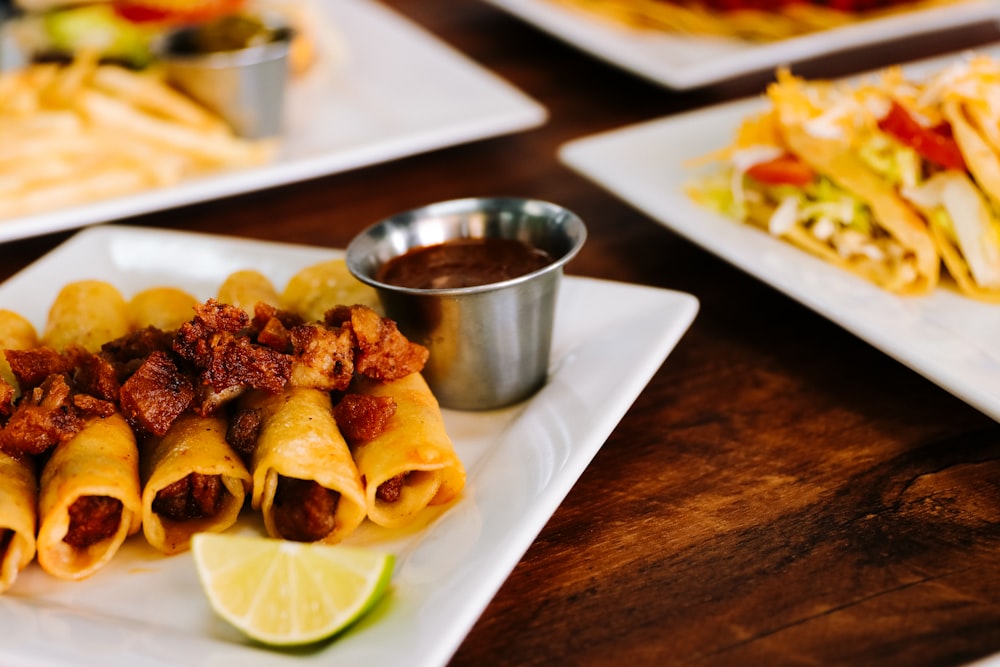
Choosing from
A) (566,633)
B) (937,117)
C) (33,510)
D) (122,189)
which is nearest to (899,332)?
(937,117)

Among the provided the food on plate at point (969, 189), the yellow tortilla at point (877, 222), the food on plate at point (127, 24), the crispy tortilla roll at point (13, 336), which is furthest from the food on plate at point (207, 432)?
the food on plate at point (127, 24)

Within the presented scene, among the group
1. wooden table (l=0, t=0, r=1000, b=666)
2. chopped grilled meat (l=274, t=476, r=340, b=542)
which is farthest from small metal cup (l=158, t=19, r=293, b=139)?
chopped grilled meat (l=274, t=476, r=340, b=542)

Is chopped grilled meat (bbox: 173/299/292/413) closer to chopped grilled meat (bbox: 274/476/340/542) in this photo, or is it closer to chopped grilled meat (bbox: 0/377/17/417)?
chopped grilled meat (bbox: 274/476/340/542)

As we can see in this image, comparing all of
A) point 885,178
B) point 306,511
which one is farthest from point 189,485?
point 885,178

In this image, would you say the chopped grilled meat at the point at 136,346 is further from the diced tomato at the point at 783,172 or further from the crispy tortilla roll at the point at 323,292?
the diced tomato at the point at 783,172

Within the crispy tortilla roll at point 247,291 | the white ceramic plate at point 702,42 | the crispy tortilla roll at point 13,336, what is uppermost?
the white ceramic plate at point 702,42

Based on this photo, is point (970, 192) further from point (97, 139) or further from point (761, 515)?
point (97, 139)
